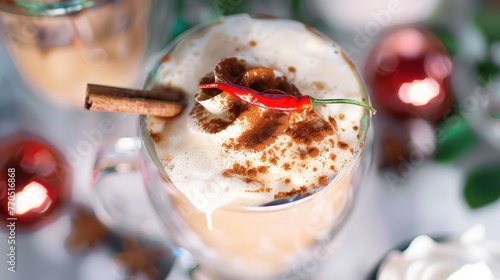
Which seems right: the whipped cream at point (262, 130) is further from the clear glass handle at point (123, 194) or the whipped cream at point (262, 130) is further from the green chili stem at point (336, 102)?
the clear glass handle at point (123, 194)

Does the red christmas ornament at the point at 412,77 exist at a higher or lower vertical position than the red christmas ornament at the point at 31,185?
higher

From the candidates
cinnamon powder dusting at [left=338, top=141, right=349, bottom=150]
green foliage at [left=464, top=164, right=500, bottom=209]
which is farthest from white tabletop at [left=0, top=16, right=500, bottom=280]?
cinnamon powder dusting at [left=338, top=141, right=349, bottom=150]

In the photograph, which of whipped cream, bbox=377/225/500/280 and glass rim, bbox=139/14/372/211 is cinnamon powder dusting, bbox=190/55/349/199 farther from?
whipped cream, bbox=377/225/500/280

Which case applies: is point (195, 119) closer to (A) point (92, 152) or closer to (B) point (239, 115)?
(B) point (239, 115)

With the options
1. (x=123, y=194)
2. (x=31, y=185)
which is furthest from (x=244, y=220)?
(x=31, y=185)

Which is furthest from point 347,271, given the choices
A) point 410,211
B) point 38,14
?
point 38,14

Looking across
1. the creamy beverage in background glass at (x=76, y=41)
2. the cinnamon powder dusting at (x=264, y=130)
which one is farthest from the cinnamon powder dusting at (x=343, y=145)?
the creamy beverage in background glass at (x=76, y=41)
